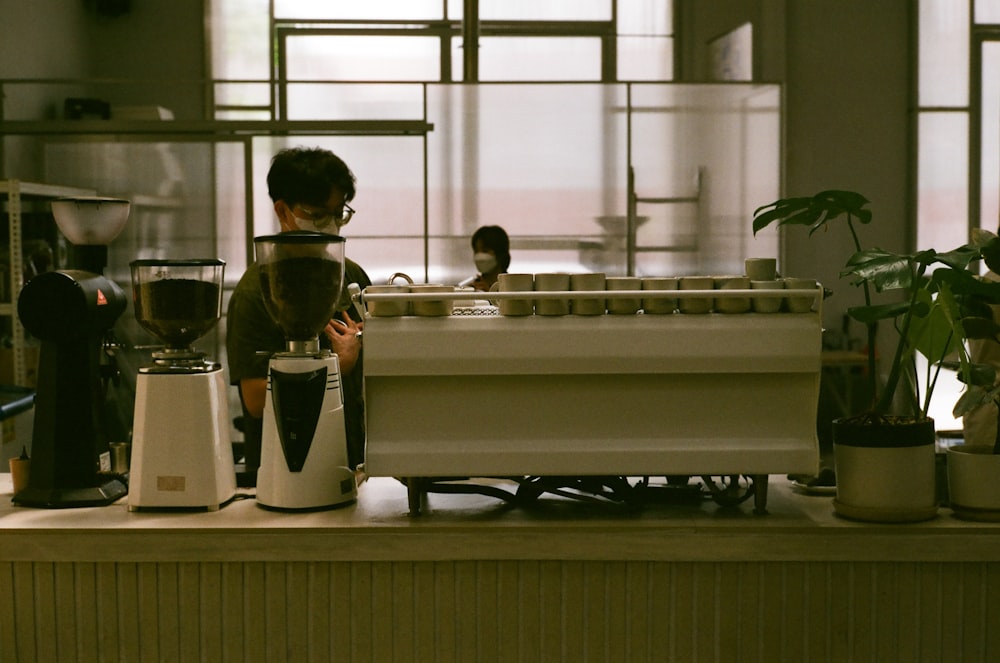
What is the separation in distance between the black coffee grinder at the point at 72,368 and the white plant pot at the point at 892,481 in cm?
118

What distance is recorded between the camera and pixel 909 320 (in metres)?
A: 1.47

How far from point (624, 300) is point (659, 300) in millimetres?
→ 52

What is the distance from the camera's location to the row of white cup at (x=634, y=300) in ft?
4.85

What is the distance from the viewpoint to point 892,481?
147 centimetres

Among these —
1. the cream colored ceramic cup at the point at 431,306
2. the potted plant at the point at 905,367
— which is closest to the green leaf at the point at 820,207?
the potted plant at the point at 905,367

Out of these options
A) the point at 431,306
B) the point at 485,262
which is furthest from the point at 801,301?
the point at 485,262

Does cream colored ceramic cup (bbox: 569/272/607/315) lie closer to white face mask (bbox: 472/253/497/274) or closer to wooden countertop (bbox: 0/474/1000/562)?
wooden countertop (bbox: 0/474/1000/562)

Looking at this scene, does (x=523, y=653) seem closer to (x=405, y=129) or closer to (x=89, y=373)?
(x=89, y=373)

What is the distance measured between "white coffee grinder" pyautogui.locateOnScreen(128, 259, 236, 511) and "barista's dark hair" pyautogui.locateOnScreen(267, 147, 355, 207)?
602 mm

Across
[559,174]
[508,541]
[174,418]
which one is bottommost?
[508,541]

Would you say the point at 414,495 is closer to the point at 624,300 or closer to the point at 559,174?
the point at 624,300

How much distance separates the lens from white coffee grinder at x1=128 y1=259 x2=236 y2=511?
5.10ft

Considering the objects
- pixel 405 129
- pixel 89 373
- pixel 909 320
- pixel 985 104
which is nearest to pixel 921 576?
pixel 909 320

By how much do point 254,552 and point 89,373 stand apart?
448 mm
